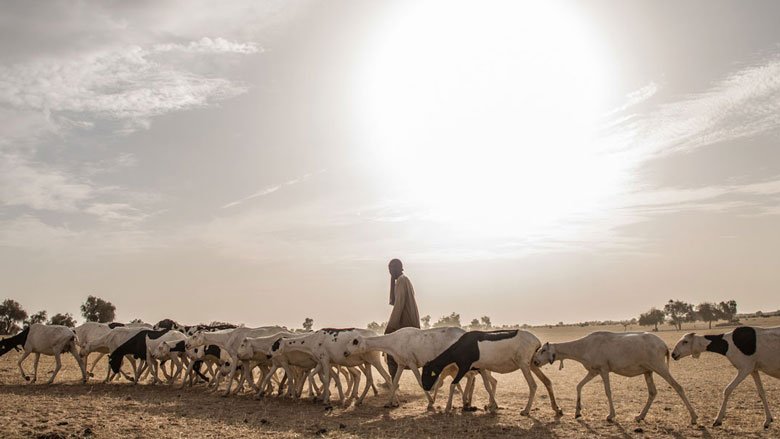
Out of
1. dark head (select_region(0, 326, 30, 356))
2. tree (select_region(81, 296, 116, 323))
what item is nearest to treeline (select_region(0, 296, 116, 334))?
tree (select_region(81, 296, 116, 323))

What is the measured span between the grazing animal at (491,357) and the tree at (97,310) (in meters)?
65.7

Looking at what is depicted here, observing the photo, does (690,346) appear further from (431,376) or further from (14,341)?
(14,341)

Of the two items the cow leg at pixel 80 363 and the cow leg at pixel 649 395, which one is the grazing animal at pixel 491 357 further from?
the cow leg at pixel 80 363

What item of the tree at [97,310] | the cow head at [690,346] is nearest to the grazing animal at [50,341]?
the cow head at [690,346]

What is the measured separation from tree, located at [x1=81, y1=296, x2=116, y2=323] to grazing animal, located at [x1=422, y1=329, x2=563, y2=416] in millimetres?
65702

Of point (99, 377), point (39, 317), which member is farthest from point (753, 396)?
point (39, 317)

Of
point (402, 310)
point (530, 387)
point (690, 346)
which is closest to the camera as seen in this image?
point (530, 387)

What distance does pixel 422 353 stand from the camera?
15398mm

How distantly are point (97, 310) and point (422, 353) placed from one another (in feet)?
215

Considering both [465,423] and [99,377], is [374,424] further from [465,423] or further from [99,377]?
[99,377]

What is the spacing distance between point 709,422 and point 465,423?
5.21 m

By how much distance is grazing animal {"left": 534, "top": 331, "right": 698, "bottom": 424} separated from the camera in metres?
12.6

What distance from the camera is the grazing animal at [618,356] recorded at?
41.2 feet

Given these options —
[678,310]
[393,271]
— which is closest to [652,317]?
[678,310]
